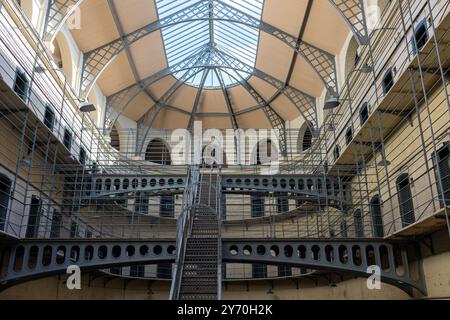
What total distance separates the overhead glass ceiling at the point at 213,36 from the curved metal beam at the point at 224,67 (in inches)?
8.8

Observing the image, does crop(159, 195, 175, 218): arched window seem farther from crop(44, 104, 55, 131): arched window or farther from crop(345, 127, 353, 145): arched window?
crop(345, 127, 353, 145): arched window

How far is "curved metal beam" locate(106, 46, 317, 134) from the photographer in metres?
14.6

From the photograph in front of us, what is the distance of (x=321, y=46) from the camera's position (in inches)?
481

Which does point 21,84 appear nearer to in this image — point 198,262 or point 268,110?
point 198,262

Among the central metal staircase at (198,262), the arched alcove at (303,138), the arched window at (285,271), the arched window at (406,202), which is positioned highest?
the arched alcove at (303,138)

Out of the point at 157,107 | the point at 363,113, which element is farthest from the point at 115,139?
the point at 363,113

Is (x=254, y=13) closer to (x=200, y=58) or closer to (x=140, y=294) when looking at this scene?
(x=200, y=58)

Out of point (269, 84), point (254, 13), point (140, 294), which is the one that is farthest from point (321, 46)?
Result: point (140, 294)

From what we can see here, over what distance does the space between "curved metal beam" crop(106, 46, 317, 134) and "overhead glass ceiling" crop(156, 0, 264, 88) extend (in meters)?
0.22

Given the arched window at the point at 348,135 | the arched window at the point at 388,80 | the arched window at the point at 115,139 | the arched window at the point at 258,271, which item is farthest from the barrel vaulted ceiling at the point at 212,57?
the arched window at the point at 258,271

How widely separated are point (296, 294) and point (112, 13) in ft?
32.8

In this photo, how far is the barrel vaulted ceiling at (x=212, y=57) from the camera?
11.9 m

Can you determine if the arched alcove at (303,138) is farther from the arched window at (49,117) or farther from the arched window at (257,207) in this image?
the arched window at (49,117)

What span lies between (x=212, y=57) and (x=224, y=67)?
901 mm
